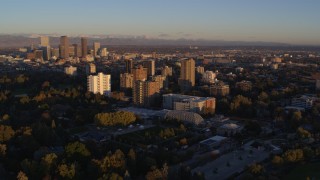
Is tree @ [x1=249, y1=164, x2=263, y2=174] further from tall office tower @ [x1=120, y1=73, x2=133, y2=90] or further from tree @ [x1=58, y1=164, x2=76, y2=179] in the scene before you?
tall office tower @ [x1=120, y1=73, x2=133, y2=90]

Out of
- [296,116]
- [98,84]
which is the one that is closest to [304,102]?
[296,116]

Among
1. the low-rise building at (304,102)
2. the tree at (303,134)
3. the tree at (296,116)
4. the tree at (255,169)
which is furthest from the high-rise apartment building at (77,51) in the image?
the tree at (255,169)

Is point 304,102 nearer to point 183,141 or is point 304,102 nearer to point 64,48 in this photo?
point 183,141

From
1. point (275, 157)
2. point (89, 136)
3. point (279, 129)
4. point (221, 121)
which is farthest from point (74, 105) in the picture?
point (275, 157)

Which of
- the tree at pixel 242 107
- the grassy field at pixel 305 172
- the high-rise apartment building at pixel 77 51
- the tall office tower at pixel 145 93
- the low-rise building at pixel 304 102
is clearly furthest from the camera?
the high-rise apartment building at pixel 77 51

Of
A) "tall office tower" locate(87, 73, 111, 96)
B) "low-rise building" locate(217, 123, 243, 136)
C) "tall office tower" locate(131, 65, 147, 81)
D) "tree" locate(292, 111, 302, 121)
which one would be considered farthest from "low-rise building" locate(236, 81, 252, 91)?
"low-rise building" locate(217, 123, 243, 136)

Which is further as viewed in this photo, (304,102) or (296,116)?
(304,102)

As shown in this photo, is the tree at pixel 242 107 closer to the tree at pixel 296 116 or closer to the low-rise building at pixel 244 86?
the tree at pixel 296 116
